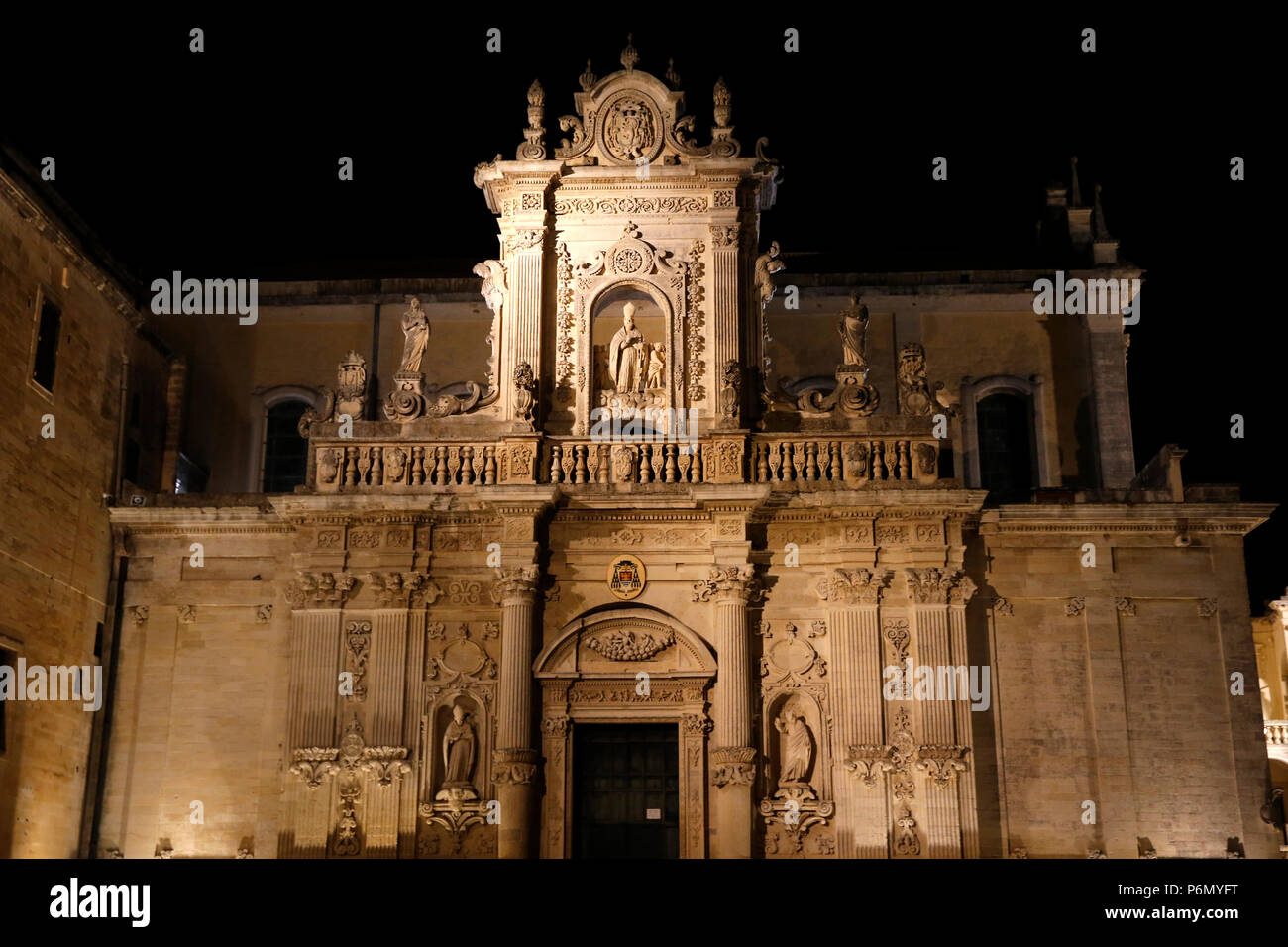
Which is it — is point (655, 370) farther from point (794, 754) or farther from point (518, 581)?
point (794, 754)

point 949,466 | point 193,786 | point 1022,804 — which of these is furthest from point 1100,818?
point 193,786

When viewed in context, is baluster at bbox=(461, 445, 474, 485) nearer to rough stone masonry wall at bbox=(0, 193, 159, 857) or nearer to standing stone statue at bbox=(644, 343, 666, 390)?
standing stone statue at bbox=(644, 343, 666, 390)

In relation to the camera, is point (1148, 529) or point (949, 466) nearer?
point (1148, 529)

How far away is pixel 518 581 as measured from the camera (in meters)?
22.0

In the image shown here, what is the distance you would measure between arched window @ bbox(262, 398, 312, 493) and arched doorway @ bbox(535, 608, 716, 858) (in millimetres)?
9344

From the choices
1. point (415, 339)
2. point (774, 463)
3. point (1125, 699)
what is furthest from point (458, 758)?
point (1125, 699)

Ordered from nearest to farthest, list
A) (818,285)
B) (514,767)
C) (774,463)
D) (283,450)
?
(514,767) → (774,463) → (283,450) → (818,285)

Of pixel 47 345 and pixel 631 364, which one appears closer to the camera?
pixel 47 345

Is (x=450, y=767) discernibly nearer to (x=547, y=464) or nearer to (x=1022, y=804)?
(x=547, y=464)

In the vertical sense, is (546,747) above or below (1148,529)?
below

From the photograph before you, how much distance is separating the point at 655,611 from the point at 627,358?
413cm

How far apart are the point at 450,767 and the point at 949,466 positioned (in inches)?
452

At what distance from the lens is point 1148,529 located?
24094 millimetres

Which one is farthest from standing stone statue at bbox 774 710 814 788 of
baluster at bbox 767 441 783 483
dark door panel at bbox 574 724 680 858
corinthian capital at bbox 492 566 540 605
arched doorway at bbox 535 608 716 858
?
corinthian capital at bbox 492 566 540 605
